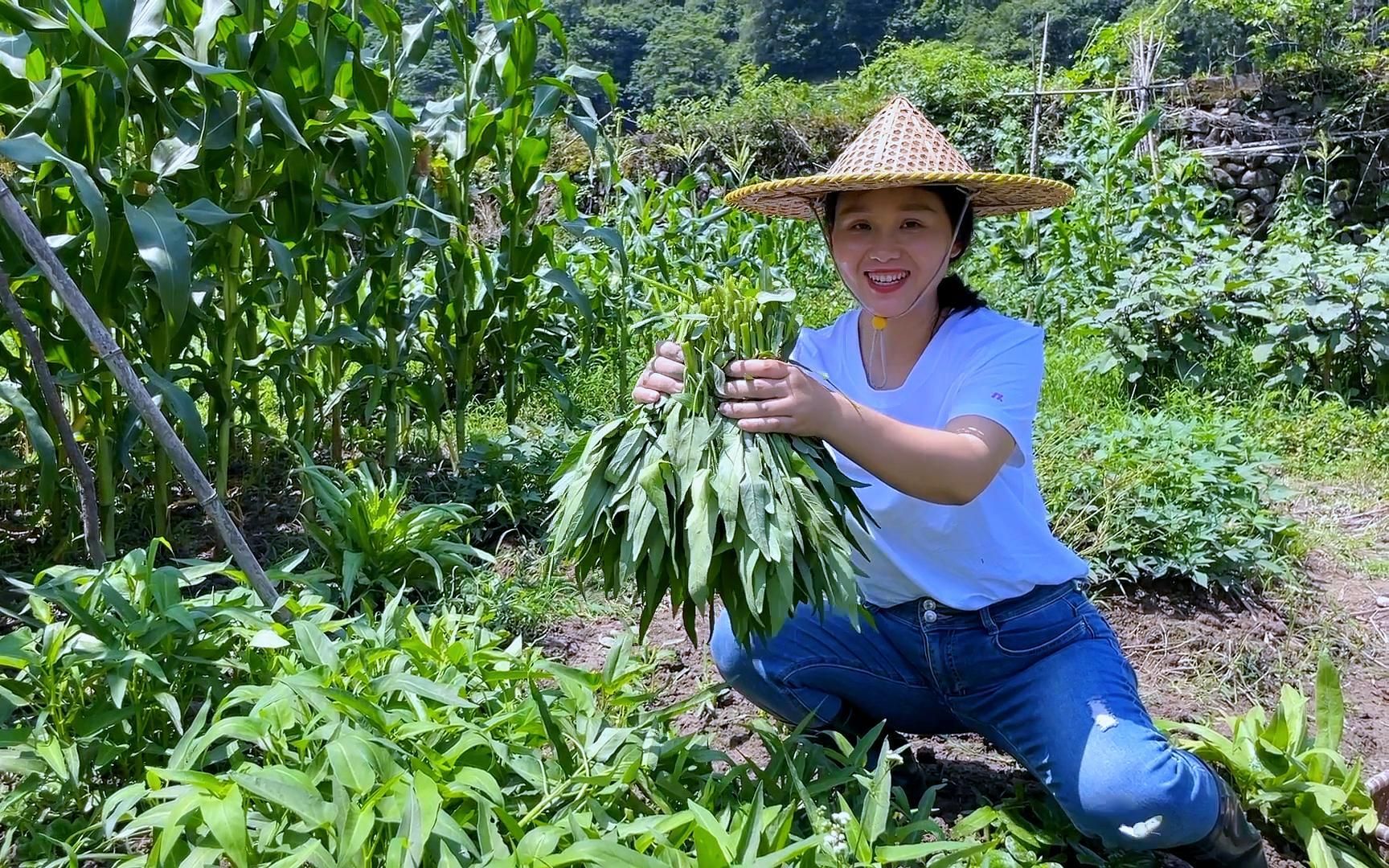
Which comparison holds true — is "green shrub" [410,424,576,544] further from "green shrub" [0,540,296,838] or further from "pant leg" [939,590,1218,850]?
"pant leg" [939,590,1218,850]

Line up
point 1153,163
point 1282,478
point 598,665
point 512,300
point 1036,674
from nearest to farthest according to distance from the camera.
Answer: point 1036,674, point 598,665, point 512,300, point 1282,478, point 1153,163

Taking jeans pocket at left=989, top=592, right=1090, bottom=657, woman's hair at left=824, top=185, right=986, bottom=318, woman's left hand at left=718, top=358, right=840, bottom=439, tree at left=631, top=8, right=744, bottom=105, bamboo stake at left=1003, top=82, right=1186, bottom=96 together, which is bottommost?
jeans pocket at left=989, top=592, right=1090, bottom=657

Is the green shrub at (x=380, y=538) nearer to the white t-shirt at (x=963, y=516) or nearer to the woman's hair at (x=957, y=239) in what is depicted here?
the white t-shirt at (x=963, y=516)

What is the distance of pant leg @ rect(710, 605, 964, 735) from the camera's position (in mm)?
2053

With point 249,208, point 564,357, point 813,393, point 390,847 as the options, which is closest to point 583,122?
point 249,208

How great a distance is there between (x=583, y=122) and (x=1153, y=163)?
4717mm

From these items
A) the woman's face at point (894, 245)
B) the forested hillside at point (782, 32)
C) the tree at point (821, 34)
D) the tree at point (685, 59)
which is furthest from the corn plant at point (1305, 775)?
the tree at point (821, 34)

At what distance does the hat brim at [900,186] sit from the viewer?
1.86 m

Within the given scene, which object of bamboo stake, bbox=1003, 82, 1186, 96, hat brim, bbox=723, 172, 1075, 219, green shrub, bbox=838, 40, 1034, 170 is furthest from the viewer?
green shrub, bbox=838, 40, 1034, 170

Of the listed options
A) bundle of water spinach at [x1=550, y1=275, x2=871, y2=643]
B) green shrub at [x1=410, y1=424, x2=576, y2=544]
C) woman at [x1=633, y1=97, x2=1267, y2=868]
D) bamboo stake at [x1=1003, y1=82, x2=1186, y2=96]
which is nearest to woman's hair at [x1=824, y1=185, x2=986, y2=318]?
woman at [x1=633, y1=97, x2=1267, y2=868]

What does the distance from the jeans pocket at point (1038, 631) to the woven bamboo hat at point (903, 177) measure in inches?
32.4

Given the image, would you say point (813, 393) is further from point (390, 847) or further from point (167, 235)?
point (167, 235)

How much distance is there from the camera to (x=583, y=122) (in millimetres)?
3529

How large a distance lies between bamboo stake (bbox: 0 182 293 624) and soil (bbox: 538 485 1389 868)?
81 centimetres
